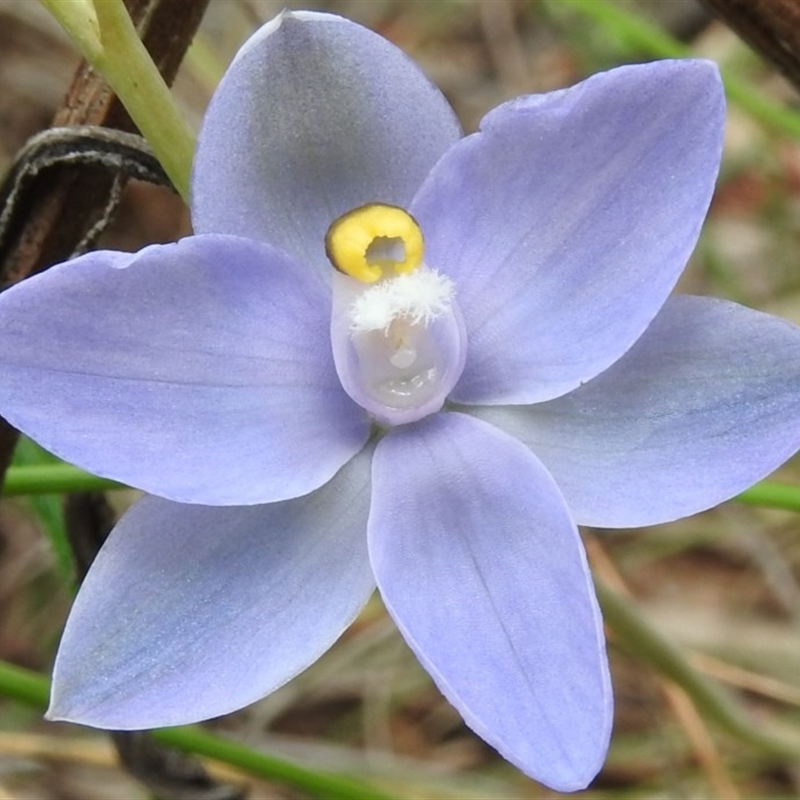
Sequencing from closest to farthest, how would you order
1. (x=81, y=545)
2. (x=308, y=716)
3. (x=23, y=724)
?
(x=81, y=545), (x=23, y=724), (x=308, y=716)

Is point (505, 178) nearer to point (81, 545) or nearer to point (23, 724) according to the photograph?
point (81, 545)

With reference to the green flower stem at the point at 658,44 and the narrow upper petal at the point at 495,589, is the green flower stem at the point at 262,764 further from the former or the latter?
the green flower stem at the point at 658,44

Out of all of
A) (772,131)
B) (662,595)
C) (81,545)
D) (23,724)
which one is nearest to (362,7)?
(772,131)

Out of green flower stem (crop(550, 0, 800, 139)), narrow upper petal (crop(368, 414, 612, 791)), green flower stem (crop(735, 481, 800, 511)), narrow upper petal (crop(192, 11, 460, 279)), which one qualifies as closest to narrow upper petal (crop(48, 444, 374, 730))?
narrow upper petal (crop(368, 414, 612, 791))

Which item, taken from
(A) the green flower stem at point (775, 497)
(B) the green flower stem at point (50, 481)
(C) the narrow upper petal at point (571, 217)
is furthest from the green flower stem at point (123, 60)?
(A) the green flower stem at point (775, 497)

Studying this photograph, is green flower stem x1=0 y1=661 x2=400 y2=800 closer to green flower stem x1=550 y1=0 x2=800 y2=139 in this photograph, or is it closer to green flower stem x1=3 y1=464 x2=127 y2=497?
green flower stem x1=3 y1=464 x2=127 y2=497

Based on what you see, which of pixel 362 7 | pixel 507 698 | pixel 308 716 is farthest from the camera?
pixel 362 7

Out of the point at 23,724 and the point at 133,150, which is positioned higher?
the point at 133,150
